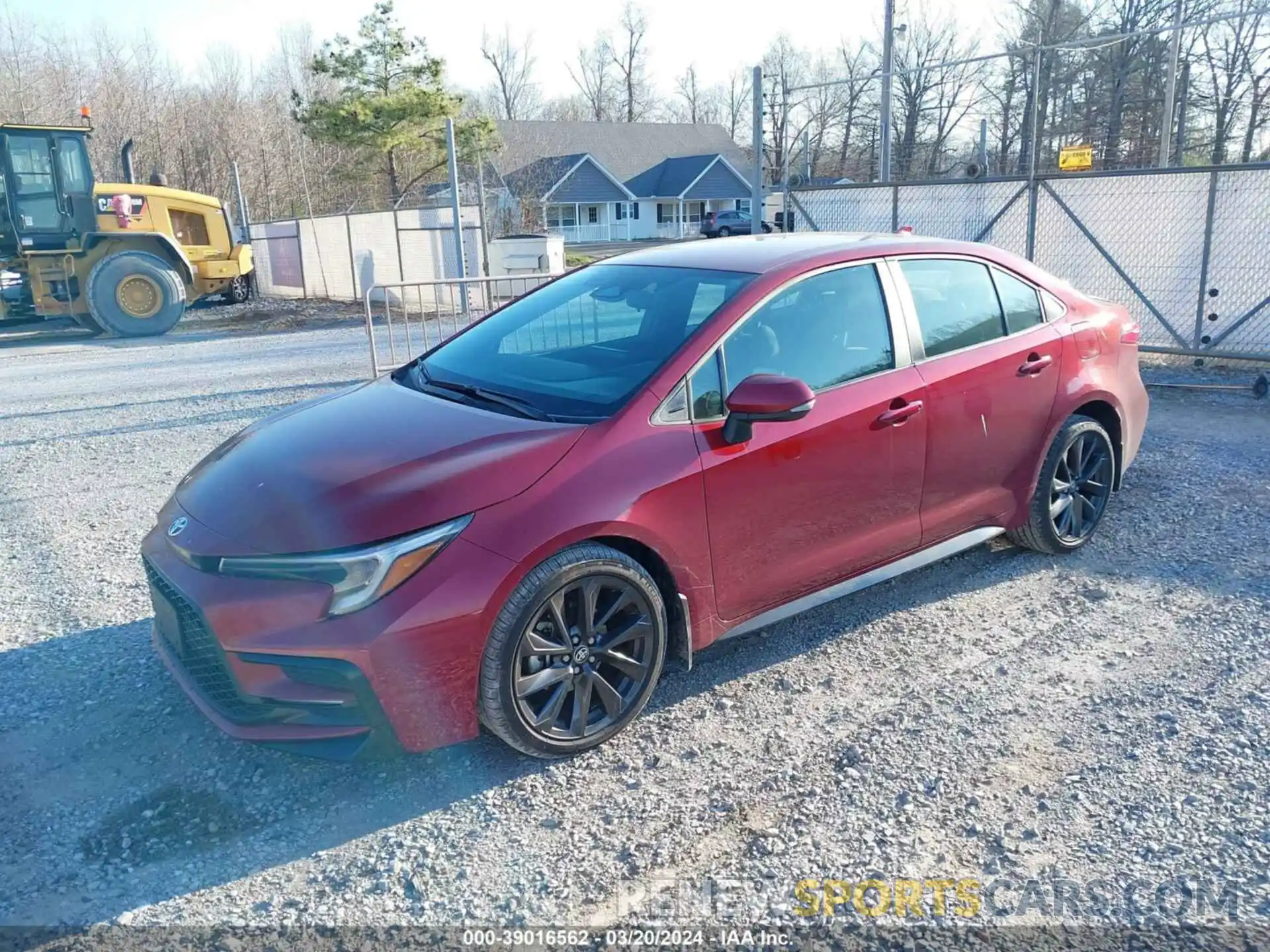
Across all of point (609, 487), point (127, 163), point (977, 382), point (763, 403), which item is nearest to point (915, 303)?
point (977, 382)

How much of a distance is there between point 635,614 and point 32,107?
3541cm

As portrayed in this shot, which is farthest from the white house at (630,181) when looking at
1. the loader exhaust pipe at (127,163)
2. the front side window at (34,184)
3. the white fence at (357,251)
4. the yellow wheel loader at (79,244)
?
the front side window at (34,184)

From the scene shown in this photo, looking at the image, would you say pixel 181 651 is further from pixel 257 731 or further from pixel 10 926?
pixel 10 926

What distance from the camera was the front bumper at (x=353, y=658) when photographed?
287 cm

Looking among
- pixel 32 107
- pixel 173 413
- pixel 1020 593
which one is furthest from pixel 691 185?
pixel 1020 593

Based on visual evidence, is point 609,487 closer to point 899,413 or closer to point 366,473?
point 366,473

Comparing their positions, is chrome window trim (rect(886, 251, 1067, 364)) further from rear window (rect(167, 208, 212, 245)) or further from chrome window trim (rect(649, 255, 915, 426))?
rear window (rect(167, 208, 212, 245))

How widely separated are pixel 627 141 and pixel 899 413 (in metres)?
63.4

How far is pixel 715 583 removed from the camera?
3.55 m

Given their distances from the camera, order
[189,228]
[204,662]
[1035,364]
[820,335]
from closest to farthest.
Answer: [204,662] < [820,335] < [1035,364] < [189,228]

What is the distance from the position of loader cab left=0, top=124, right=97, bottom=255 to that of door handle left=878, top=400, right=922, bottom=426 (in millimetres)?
14499

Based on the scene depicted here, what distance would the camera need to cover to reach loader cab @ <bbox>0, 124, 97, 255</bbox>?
45.9 ft

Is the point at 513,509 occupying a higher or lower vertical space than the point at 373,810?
higher

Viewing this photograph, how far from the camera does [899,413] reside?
3.97m
